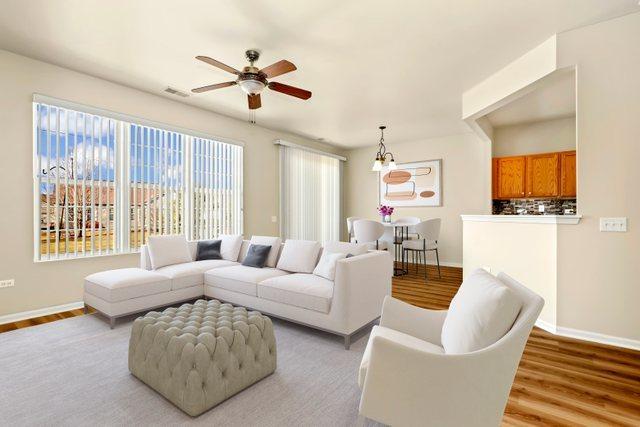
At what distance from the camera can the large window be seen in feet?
11.7

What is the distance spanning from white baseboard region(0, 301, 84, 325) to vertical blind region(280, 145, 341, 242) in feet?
11.6

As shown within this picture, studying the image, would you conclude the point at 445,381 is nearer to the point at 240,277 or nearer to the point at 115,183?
the point at 240,277

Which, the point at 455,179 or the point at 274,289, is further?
the point at 455,179

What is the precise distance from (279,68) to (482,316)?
2482 mm

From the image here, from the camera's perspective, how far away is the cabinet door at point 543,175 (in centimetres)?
526

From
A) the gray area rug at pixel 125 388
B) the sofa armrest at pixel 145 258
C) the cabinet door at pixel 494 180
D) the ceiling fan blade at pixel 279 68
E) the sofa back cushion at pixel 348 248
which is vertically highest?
the ceiling fan blade at pixel 279 68

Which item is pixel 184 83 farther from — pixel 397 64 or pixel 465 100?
pixel 465 100

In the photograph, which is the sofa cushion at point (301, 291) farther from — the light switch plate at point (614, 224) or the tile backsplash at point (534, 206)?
the tile backsplash at point (534, 206)

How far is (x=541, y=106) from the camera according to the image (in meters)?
4.75

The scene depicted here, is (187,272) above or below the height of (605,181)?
below

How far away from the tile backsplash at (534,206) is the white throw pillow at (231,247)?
4822 mm

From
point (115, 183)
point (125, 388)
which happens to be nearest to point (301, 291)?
point (125, 388)

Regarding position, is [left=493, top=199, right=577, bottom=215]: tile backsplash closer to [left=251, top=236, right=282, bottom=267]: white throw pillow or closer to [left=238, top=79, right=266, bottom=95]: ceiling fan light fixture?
[left=251, top=236, right=282, bottom=267]: white throw pillow

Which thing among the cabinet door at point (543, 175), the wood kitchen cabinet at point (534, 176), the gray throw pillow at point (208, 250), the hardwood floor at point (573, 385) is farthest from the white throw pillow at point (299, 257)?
the cabinet door at point (543, 175)
